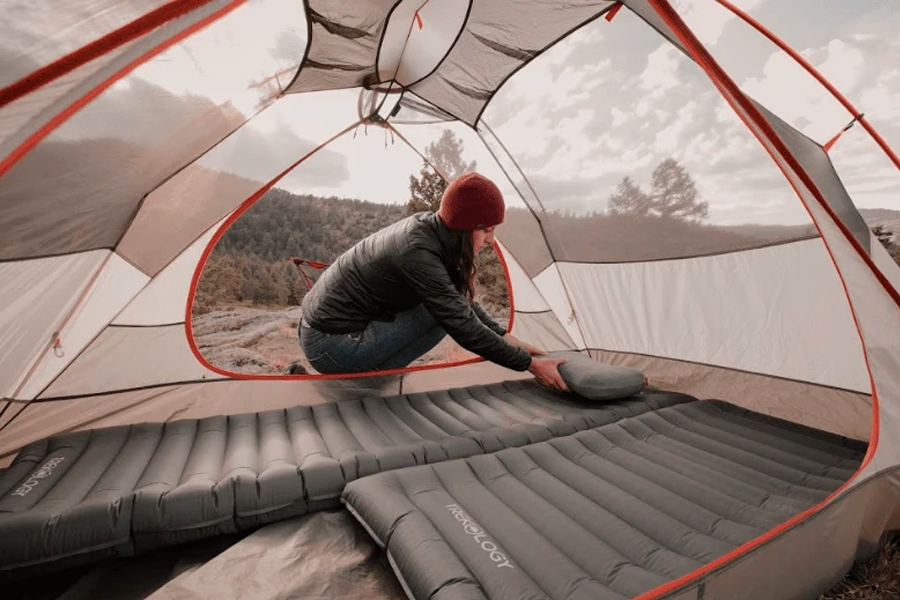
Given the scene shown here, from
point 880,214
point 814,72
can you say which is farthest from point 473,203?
point 880,214

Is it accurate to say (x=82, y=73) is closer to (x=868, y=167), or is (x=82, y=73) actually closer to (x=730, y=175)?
(x=730, y=175)

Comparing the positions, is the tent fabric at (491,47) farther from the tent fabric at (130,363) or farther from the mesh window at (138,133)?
the tent fabric at (130,363)

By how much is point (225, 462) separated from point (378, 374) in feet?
2.82

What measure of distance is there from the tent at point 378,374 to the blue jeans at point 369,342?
0.10 meters

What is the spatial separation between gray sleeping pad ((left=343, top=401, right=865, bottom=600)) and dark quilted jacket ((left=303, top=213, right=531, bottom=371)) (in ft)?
1.57

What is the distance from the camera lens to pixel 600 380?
201 cm

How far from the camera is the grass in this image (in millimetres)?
1131

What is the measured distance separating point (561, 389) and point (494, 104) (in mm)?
1390

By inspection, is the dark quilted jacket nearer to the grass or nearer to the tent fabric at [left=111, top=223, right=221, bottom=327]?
the tent fabric at [left=111, top=223, right=221, bottom=327]

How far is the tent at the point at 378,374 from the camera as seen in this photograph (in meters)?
1.02

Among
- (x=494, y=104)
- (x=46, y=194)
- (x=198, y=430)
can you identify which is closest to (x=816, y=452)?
(x=494, y=104)

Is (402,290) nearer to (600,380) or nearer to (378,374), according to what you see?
(378,374)

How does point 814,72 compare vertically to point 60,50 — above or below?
below

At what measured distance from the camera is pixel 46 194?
46.9 inches
